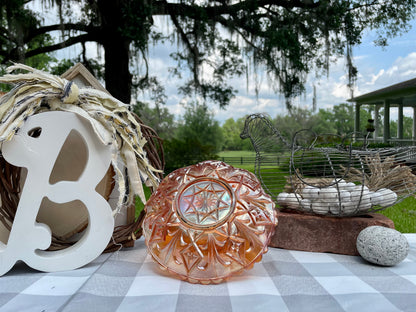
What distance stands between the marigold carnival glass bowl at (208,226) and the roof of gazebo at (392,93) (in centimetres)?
993

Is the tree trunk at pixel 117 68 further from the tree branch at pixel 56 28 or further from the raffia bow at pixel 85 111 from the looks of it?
the raffia bow at pixel 85 111

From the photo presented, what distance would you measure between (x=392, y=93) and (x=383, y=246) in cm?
1144

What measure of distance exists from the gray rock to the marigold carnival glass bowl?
0.36m

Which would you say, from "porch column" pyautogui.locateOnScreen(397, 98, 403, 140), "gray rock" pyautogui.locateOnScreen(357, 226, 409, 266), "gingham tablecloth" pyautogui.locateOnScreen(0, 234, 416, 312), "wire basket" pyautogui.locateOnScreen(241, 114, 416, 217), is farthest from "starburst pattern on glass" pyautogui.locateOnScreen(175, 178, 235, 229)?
"porch column" pyautogui.locateOnScreen(397, 98, 403, 140)

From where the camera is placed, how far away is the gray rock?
1.15 m

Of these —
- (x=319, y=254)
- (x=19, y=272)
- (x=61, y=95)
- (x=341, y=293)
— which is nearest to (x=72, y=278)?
(x=19, y=272)

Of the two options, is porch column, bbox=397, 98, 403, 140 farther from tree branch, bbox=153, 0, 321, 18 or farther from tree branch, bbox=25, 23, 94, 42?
tree branch, bbox=25, 23, 94, 42

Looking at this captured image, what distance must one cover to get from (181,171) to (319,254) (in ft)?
1.95

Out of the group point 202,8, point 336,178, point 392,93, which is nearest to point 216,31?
point 202,8

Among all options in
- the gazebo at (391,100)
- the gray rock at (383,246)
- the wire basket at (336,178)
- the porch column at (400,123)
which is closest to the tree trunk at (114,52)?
the wire basket at (336,178)

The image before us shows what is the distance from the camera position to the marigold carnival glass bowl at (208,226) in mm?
1002

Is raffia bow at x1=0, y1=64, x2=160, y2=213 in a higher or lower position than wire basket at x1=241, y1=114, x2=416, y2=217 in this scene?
higher

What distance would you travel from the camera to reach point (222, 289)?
3.14ft

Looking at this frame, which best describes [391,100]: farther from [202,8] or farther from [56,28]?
[56,28]
